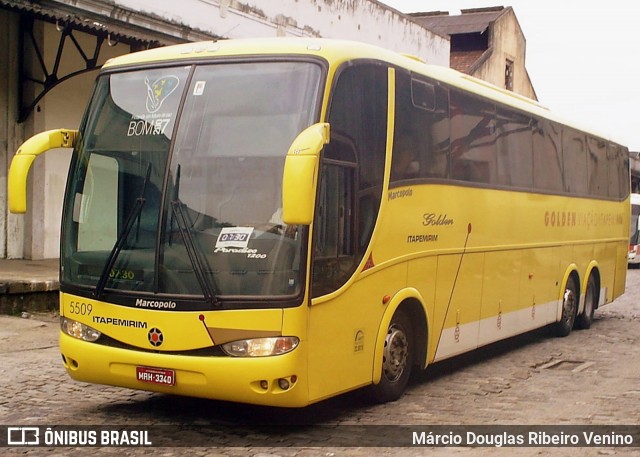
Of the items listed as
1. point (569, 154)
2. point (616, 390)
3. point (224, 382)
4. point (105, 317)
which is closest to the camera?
point (224, 382)

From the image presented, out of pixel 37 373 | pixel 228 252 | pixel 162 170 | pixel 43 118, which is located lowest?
pixel 37 373

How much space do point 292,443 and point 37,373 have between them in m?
3.70

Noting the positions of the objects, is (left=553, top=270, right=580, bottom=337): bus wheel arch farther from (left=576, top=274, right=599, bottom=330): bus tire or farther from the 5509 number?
the 5509 number

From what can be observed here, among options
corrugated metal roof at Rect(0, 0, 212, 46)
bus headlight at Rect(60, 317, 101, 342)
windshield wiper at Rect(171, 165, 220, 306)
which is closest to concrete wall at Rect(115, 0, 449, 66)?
corrugated metal roof at Rect(0, 0, 212, 46)

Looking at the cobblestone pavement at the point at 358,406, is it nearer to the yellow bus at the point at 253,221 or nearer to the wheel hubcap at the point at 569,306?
the yellow bus at the point at 253,221

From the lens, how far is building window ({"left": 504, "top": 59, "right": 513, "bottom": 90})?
39841mm

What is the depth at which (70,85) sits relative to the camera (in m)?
17.3

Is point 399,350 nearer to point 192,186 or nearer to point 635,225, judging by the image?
point 192,186

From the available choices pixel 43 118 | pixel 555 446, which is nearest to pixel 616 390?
pixel 555 446

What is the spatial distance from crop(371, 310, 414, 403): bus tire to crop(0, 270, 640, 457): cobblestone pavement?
127 millimetres

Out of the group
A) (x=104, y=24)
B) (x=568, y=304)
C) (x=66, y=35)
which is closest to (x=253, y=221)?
(x=568, y=304)

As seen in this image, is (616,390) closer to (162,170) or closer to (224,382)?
(224,382)

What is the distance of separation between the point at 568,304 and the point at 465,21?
2864cm

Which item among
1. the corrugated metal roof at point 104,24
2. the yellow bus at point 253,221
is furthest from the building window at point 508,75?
the yellow bus at point 253,221
